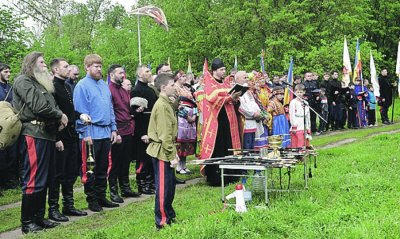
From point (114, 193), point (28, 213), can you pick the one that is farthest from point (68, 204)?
point (28, 213)

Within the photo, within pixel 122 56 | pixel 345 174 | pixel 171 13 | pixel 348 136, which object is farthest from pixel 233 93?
pixel 122 56

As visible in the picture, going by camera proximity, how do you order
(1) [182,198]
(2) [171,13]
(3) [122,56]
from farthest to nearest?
(3) [122,56] → (2) [171,13] → (1) [182,198]

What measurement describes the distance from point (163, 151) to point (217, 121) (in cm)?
327

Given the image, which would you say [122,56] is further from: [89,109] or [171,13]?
[89,109]

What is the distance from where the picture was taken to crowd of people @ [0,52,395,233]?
612 centimetres

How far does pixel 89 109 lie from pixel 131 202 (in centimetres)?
167

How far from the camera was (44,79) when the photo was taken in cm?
638

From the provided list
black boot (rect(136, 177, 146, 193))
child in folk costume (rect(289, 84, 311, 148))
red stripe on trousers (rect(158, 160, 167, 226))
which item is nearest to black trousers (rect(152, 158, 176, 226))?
red stripe on trousers (rect(158, 160, 167, 226))

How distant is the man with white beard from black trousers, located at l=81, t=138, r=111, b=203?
93 centimetres

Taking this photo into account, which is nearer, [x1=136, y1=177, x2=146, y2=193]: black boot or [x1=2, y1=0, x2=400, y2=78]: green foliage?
[x1=136, y1=177, x2=146, y2=193]: black boot

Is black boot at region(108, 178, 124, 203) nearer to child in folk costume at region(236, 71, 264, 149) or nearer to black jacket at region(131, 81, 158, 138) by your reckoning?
black jacket at region(131, 81, 158, 138)

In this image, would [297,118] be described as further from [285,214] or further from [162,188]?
[162,188]

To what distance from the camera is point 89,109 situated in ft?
23.9

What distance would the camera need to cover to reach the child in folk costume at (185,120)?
9.96m
